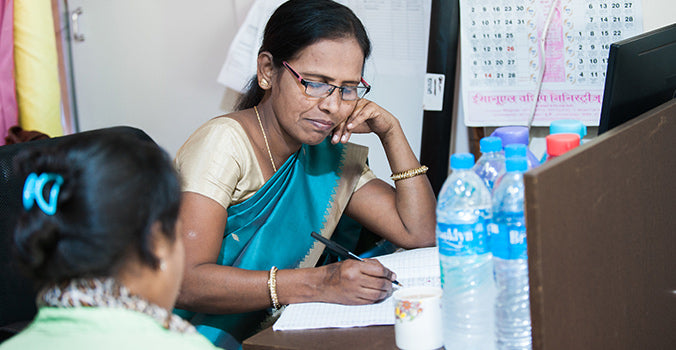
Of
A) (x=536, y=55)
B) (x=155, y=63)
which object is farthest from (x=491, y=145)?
(x=155, y=63)

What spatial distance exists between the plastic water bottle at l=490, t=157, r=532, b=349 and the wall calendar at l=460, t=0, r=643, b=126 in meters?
1.27

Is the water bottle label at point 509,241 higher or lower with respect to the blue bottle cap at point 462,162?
lower

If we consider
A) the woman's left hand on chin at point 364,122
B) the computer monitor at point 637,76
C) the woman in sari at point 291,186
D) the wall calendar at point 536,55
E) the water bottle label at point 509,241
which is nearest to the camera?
the water bottle label at point 509,241

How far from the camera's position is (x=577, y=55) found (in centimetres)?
204

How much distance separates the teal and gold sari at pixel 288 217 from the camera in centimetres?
139

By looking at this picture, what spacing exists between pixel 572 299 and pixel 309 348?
0.38 metres

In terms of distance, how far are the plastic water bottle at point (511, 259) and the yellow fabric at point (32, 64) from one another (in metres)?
1.68

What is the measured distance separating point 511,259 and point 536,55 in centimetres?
136

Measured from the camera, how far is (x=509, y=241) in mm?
877

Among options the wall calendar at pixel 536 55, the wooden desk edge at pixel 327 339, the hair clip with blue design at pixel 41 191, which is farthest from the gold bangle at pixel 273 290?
the wall calendar at pixel 536 55

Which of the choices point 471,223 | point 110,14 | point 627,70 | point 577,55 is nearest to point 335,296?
point 471,223

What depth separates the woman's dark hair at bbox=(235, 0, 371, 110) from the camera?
4.60 feet

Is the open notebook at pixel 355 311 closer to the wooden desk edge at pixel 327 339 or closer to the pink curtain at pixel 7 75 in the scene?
the wooden desk edge at pixel 327 339

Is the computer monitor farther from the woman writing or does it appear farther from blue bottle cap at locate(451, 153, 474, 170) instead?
the woman writing
